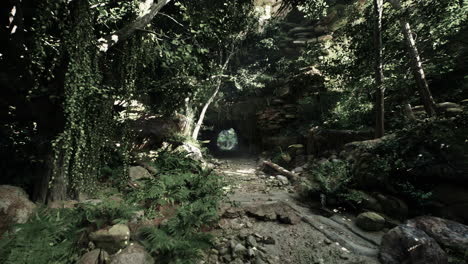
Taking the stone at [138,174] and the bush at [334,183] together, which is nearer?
the bush at [334,183]

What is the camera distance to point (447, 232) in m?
3.80

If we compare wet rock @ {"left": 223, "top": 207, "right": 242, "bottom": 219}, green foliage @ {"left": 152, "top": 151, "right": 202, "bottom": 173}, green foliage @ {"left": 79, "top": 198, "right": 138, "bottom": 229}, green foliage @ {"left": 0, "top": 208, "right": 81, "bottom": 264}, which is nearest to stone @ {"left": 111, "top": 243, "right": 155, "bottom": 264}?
green foliage @ {"left": 79, "top": 198, "right": 138, "bottom": 229}

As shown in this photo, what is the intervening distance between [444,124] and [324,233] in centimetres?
427

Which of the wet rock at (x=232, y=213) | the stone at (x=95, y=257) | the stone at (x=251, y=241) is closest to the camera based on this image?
the stone at (x=95, y=257)

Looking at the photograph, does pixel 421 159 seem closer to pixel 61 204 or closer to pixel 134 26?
pixel 134 26

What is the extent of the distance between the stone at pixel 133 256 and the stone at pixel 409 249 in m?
4.19

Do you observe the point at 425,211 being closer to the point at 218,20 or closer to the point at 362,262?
the point at 362,262

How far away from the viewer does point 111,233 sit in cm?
335

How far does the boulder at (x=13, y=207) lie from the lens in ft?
10.7

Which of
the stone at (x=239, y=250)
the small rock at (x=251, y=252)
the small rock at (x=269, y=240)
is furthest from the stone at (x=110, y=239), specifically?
the small rock at (x=269, y=240)

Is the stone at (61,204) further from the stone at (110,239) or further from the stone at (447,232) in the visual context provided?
the stone at (447,232)

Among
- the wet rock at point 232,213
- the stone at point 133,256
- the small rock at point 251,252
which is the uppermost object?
the stone at point 133,256

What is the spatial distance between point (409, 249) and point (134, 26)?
23.0ft

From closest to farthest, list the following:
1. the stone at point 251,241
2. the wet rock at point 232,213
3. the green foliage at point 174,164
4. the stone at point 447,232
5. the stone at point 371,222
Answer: the stone at point 447,232
the stone at point 251,241
the stone at point 371,222
the wet rock at point 232,213
the green foliage at point 174,164
